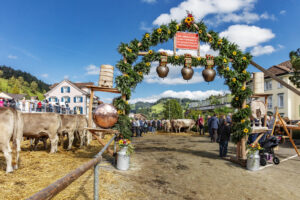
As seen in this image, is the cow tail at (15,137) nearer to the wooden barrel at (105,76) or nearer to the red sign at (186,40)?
the wooden barrel at (105,76)

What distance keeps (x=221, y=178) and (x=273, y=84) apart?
41.6 metres

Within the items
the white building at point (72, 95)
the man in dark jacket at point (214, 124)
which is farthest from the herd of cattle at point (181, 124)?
the white building at point (72, 95)

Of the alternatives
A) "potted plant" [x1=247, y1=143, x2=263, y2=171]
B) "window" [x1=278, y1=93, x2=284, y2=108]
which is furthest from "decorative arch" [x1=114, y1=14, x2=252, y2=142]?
"window" [x1=278, y1=93, x2=284, y2=108]

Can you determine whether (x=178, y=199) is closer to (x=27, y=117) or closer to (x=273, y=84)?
(x=27, y=117)

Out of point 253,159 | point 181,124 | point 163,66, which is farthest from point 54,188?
point 181,124

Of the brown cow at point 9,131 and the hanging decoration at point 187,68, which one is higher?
the hanging decoration at point 187,68

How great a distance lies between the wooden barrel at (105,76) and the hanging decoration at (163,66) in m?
2.01

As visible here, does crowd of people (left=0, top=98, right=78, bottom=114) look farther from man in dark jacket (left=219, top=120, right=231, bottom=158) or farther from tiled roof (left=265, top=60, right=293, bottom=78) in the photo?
tiled roof (left=265, top=60, right=293, bottom=78)

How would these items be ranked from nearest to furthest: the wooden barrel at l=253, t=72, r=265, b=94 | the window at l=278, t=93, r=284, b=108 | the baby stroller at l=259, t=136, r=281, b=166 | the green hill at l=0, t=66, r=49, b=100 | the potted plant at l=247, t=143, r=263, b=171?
the potted plant at l=247, t=143, r=263, b=171, the baby stroller at l=259, t=136, r=281, b=166, the wooden barrel at l=253, t=72, r=265, b=94, the window at l=278, t=93, r=284, b=108, the green hill at l=0, t=66, r=49, b=100

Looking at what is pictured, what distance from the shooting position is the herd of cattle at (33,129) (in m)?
6.50

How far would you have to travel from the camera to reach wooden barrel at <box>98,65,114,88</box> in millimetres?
7781

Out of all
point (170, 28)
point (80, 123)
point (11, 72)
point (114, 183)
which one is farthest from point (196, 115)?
point (11, 72)

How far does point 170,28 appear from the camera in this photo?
852 cm

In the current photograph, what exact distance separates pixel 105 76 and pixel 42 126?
15.2ft
